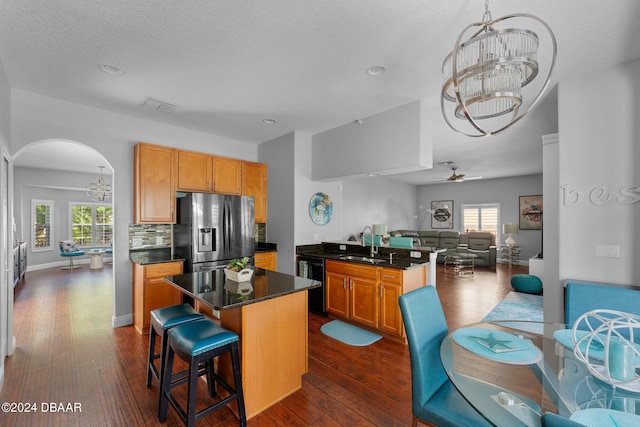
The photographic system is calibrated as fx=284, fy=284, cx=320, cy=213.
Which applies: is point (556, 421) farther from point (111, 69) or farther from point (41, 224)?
point (41, 224)

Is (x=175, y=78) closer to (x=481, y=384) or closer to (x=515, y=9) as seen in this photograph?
(x=515, y=9)

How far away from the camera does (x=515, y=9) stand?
6.09 ft

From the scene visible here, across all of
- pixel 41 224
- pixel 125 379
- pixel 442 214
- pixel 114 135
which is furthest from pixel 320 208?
pixel 41 224

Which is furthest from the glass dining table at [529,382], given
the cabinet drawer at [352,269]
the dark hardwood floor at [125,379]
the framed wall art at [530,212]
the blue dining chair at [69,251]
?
the blue dining chair at [69,251]

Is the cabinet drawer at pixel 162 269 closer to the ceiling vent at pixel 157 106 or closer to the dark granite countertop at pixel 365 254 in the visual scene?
the dark granite countertop at pixel 365 254

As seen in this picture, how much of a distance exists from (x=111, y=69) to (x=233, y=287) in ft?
7.57

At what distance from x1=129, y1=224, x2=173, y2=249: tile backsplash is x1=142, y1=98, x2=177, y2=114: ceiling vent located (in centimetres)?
155

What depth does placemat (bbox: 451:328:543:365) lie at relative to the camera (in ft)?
4.43

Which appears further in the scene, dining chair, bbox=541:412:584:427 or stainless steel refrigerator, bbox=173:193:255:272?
stainless steel refrigerator, bbox=173:193:255:272

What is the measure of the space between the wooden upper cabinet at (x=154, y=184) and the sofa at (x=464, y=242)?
635 cm

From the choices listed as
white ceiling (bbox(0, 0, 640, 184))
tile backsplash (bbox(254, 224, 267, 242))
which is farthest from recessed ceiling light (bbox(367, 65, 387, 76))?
tile backsplash (bbox(254, 224, 267, 242))

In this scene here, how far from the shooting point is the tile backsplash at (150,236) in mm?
3809

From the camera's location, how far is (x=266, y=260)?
457 centimetres

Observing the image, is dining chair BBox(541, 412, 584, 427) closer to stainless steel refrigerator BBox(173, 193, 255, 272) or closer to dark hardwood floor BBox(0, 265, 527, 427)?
dark hardwood floor BBox(0, 265, 527, 427)
